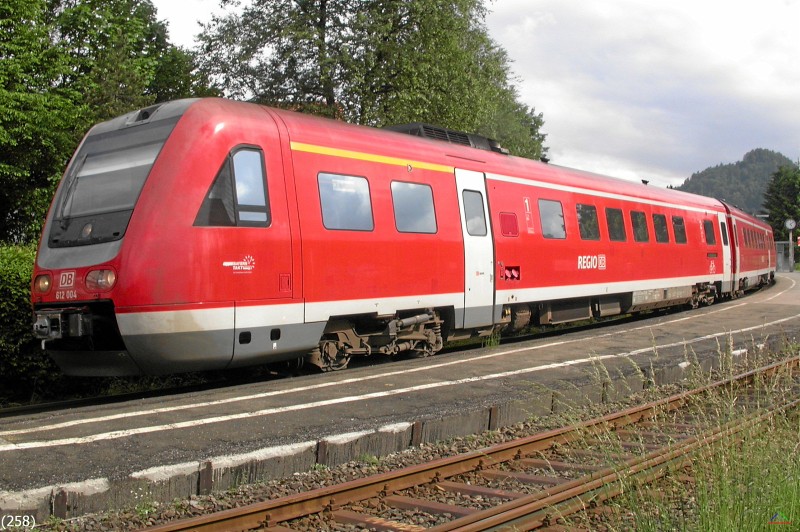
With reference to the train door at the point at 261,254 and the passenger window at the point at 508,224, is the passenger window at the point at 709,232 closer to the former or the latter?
the passenger window at the point at 508,224

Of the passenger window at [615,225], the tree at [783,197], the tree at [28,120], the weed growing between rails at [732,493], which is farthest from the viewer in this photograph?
the tree at [783,197]

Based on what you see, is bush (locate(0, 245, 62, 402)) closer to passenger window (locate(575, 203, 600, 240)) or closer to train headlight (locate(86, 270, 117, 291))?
train headlight (locate(86, 270, 117, 291))

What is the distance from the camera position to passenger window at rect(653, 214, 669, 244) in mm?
17308

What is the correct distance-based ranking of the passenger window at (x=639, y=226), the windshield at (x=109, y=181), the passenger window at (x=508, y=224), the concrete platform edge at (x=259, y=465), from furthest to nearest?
the passenger window at (x=639, y=226), the passenger window at (x=508, y=224), the windshield at (x=109, y=181), the concrete platform edge at (x=259, y=465)

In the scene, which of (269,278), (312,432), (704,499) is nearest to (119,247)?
(269,278)

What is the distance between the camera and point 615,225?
50.8 ft

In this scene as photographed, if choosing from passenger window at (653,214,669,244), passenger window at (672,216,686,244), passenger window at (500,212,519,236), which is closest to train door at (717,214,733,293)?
passenger window at (672,216,686,244)

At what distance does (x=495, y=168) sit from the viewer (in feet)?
40.0

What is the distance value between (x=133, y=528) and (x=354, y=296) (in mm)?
4915

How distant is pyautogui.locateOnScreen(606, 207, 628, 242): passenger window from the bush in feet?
33.3

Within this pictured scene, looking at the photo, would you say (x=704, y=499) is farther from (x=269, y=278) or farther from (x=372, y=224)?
(x=372, y=224)

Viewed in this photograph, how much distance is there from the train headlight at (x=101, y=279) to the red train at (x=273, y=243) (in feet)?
0.04

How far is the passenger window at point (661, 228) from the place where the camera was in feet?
56.8

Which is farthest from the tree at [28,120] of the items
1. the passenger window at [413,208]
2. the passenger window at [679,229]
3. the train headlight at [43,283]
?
the passenger window at [679,229]
